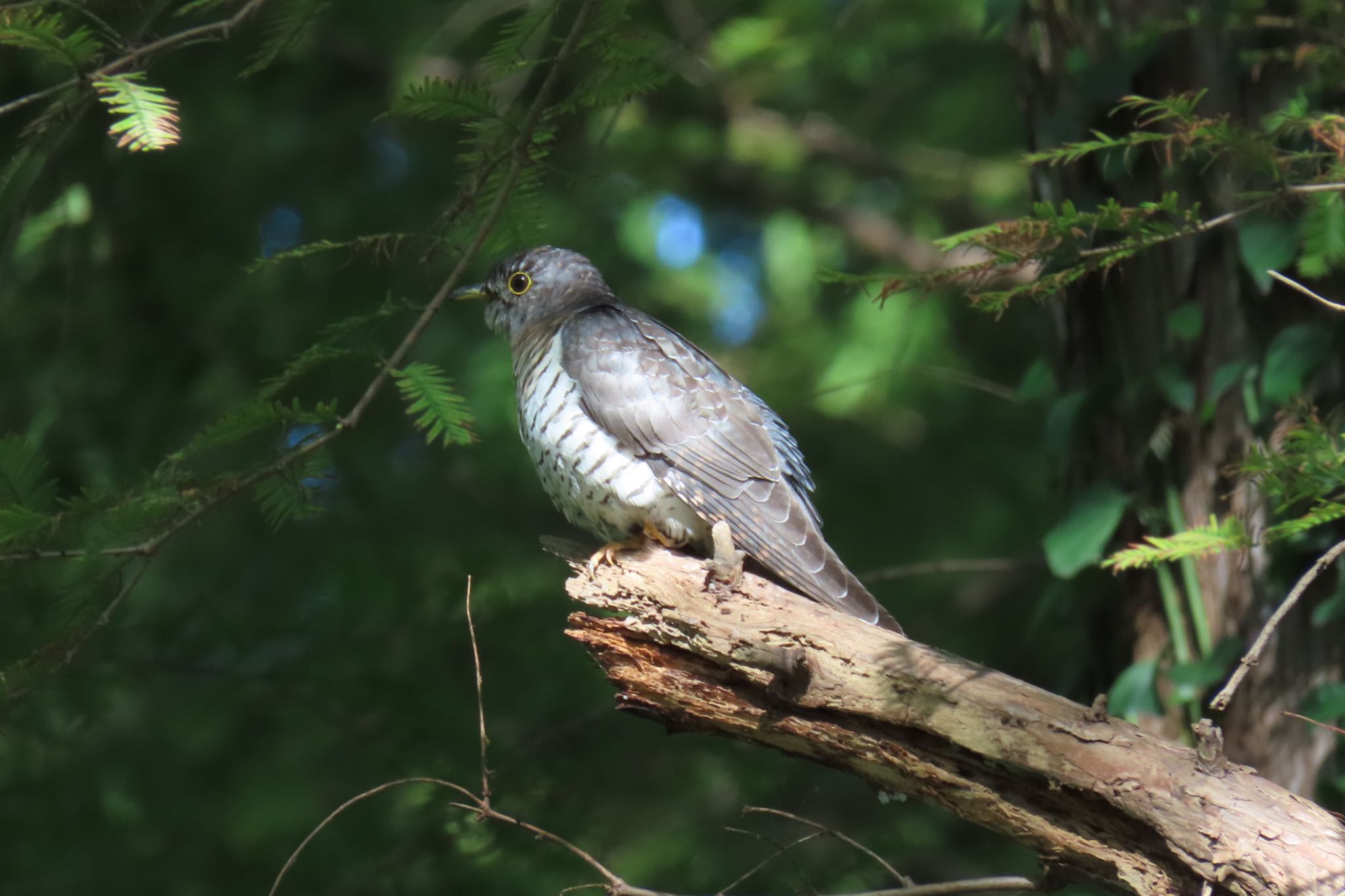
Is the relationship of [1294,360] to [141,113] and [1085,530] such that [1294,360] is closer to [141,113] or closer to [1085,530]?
[1085,530]

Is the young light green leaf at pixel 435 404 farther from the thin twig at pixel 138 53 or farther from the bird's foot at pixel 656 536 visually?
the bird's foot at pixel 656 536

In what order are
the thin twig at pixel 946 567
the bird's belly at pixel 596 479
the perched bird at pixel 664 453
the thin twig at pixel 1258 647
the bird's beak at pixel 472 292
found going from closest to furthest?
the thin twig at pixel 1258 647 < the perched bird at pixel 664 453 < the bird's belly at pixel 596 479 < the thin twig at pixel 946 567 < the bird's beak at pixel 472 292

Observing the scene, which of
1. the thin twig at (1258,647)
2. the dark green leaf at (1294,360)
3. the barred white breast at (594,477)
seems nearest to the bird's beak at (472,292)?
the barred white breast at (594,477)

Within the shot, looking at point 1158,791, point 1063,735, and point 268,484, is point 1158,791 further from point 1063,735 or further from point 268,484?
point 268,484

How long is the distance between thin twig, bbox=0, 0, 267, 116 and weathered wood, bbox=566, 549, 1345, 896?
1517mm

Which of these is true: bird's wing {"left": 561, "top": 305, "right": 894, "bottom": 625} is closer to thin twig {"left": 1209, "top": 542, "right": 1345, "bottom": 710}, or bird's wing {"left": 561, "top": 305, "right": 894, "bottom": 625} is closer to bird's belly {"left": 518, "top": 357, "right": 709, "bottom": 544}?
bird's belly {"left": 518, "top": 357, "right": 709, "bottom": 544}

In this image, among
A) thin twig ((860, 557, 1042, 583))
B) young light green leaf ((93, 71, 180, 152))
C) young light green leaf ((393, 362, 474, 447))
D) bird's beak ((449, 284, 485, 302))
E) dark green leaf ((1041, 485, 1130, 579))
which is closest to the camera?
young light green leaf ((93, 71, 180, 152))

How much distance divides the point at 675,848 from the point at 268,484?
3490 mm

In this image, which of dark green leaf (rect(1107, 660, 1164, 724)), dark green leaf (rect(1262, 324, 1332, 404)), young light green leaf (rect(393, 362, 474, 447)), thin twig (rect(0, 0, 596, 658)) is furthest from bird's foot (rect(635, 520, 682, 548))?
dark green leaf (rect(1262, 324, 1332, 404))

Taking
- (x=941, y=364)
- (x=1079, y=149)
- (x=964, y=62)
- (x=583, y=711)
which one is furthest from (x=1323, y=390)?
(x=941, y=364)

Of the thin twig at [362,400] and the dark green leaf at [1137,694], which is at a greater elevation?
the thin twig at [362,400]

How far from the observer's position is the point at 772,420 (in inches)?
172

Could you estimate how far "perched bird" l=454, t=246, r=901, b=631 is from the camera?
370 cm

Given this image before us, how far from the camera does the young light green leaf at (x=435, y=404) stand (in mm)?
2885
